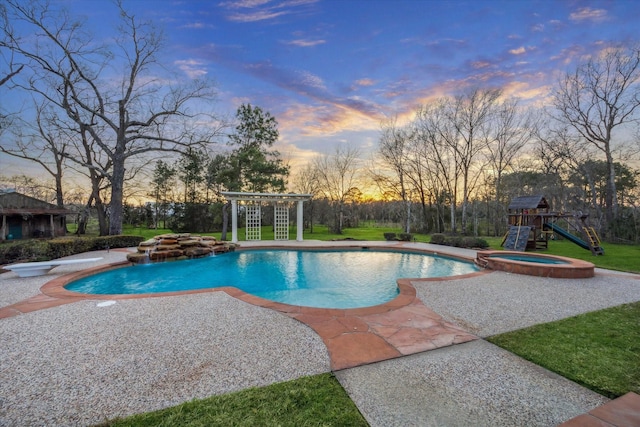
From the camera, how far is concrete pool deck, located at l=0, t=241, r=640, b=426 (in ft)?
6.52

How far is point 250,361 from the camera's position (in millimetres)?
2613

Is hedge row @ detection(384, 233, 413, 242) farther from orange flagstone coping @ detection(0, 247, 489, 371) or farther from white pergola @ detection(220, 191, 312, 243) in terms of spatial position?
orange flagstone coping @ detection(0, 247, 489, 371)

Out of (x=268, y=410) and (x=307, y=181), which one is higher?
(x=307, y=181)

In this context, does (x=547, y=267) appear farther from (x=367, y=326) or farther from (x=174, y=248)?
(x=174, y=248)

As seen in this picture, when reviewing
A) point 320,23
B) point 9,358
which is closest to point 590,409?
point 9,358

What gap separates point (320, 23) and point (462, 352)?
32.4ft

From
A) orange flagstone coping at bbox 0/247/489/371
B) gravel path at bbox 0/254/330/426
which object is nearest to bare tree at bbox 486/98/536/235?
orange flagstone coping at bbox 0/247/489/371

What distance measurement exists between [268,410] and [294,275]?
6195mm

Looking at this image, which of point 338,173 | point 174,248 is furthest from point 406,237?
point 174,248

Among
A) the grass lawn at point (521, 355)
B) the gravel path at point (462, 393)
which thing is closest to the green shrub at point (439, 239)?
the grass lawn at point (521, 355)

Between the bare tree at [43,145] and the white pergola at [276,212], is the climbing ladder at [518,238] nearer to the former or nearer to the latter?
the white pergola at [276,212]

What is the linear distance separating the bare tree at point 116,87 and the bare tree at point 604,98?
68.7ft

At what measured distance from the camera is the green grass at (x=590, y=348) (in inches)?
90.5

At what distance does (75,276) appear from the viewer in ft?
20.9
